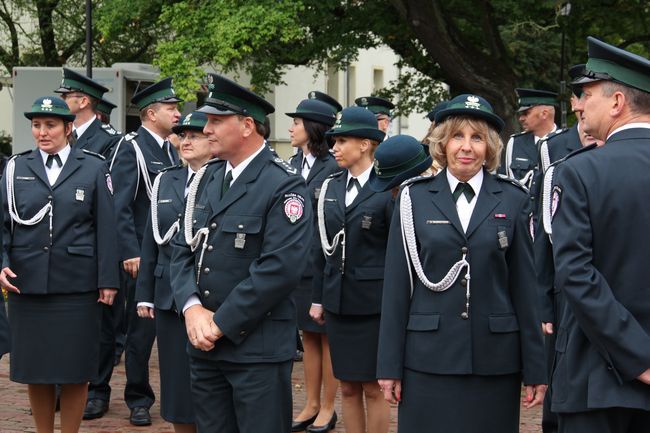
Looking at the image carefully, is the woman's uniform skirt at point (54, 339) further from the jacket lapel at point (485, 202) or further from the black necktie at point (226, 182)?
the jacket lapel at point (485, 202)

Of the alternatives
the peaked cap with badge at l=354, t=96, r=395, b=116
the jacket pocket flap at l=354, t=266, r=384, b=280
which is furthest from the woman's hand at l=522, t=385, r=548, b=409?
the peaked cap with badge at l=354, t=96, r=395, b=116

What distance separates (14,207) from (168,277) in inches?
46.8

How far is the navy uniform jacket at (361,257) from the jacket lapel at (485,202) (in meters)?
1.70

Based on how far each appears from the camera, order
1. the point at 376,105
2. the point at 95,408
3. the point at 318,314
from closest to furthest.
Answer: the point at 318,314 < the point at 95,408 < the point at 376,105

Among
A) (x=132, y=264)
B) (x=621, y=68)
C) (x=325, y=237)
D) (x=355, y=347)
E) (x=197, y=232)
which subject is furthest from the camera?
(x=132, y=264)

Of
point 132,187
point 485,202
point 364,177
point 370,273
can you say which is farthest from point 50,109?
point 485,202

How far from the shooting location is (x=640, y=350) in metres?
4.20

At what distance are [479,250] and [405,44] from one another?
18.0 m

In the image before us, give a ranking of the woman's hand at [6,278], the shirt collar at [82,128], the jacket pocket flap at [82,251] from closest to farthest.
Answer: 1. the woman's hand at [6,278]
2. the jacket pocket flap at [82,251]
3. the shirt collar at [82,128]

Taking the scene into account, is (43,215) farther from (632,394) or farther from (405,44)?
(405,44)

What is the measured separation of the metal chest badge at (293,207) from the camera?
5328 mm

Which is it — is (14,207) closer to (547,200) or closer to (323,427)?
(323,427)

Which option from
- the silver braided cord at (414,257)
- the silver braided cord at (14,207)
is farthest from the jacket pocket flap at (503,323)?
the silver braided cord at (14,207)

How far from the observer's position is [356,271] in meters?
7.16
